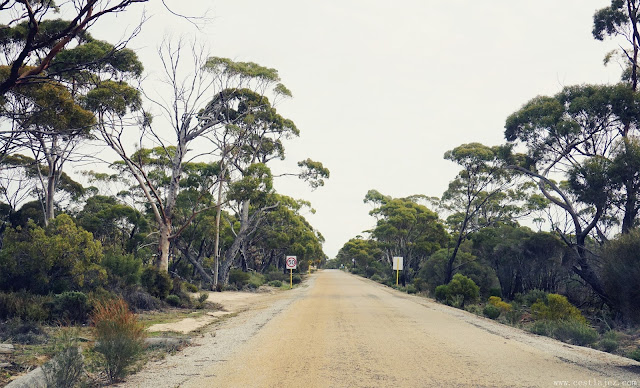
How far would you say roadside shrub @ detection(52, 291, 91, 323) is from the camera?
1321 centimetres

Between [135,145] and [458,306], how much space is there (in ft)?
63.6

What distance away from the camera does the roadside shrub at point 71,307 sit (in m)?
13.2

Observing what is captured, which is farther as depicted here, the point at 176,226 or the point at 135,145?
the point at 176,226

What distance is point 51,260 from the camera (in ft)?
50.9

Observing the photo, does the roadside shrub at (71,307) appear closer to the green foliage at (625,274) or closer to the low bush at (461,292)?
the green foliage at (625,274)

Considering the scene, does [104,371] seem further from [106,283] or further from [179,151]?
[179,151]

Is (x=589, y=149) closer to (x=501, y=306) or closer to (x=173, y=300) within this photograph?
(x=501, y=306)

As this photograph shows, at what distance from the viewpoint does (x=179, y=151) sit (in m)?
23.4

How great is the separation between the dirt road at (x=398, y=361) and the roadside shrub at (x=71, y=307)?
5.06 meters

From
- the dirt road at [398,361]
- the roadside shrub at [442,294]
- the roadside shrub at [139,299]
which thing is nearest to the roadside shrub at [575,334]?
the dirt road at [398,361]

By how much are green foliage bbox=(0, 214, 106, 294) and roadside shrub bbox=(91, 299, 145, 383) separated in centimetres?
952

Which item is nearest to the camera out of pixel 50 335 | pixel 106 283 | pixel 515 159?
pixel 50 335

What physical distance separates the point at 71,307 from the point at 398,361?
32.9 feet

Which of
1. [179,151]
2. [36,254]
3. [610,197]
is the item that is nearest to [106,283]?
[36,254]
